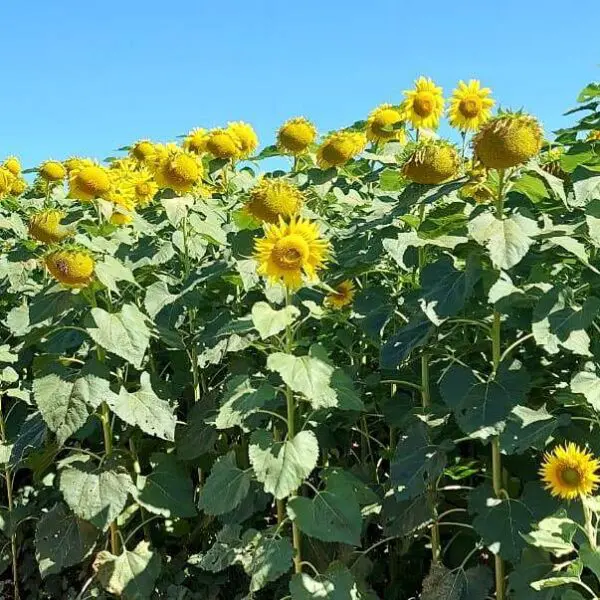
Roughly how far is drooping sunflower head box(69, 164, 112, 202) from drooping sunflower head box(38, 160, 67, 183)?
1.43 m

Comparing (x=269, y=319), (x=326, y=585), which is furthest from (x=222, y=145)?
(x=326, y=585)

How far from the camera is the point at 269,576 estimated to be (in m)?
2.70

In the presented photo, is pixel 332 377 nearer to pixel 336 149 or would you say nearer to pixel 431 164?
pixel 431 164

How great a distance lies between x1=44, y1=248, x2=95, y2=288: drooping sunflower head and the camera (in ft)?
9.28

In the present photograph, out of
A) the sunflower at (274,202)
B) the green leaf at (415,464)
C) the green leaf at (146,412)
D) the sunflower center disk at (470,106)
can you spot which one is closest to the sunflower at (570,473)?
the green leaf at (415,464)

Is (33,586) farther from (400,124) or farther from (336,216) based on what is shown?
(400,124)

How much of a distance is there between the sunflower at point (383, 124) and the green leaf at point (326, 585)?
2.46 meters

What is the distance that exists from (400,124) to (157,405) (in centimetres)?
212

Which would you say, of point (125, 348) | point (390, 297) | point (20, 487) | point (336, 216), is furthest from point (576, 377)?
point (20, 487)

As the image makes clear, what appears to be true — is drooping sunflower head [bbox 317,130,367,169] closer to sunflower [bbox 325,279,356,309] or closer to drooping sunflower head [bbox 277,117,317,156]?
drooping sunflower head [bbox 277,117,317,156]

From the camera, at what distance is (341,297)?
10.8 ft

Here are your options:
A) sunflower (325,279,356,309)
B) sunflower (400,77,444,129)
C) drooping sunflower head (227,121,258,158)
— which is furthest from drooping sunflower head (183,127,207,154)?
sunflower (325,279,356,309)

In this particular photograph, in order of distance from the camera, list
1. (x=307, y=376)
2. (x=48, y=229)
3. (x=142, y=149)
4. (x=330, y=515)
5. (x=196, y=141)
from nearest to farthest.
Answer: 1. (x=307, y=376)
2. (x=330, y=515)
3. (x=48, y=229)
4. (x=196, y=141)
5. (x=142, y=149)

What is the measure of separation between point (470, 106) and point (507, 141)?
66.4 inches
